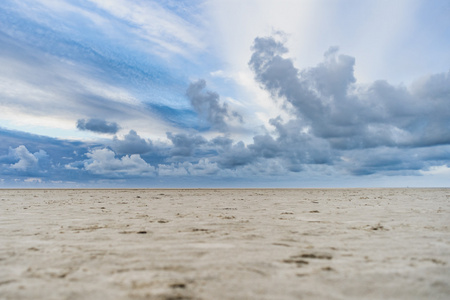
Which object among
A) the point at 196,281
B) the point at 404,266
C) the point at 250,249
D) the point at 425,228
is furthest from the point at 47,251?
the point at 425,228

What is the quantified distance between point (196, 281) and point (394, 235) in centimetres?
467

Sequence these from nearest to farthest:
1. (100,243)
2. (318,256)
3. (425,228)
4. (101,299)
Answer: (101,299)
(318,256)
(100,243)
(425,228)

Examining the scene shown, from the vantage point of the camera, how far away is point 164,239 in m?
5.30

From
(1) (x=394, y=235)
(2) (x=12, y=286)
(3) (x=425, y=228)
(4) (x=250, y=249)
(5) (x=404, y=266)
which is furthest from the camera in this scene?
(3) (x=425, y=228)

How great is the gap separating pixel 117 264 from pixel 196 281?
1.33 meters

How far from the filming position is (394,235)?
5.70 metres

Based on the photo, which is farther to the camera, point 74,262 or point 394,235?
point 394,235

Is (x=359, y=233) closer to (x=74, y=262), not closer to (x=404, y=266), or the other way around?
(x=404, y=266)

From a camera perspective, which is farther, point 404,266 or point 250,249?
point 250,249

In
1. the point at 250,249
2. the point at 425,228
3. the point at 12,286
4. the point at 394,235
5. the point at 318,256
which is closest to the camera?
the point at 12,286

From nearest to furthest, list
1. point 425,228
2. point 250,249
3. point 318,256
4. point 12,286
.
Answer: point 12,286 < point 318,256 < point 250,249 < point 425,228

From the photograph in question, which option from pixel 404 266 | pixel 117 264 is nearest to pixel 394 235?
pixel 404 266

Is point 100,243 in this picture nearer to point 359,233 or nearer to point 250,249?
point 250,249

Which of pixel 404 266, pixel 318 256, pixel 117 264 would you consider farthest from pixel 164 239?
pixel 404 266
